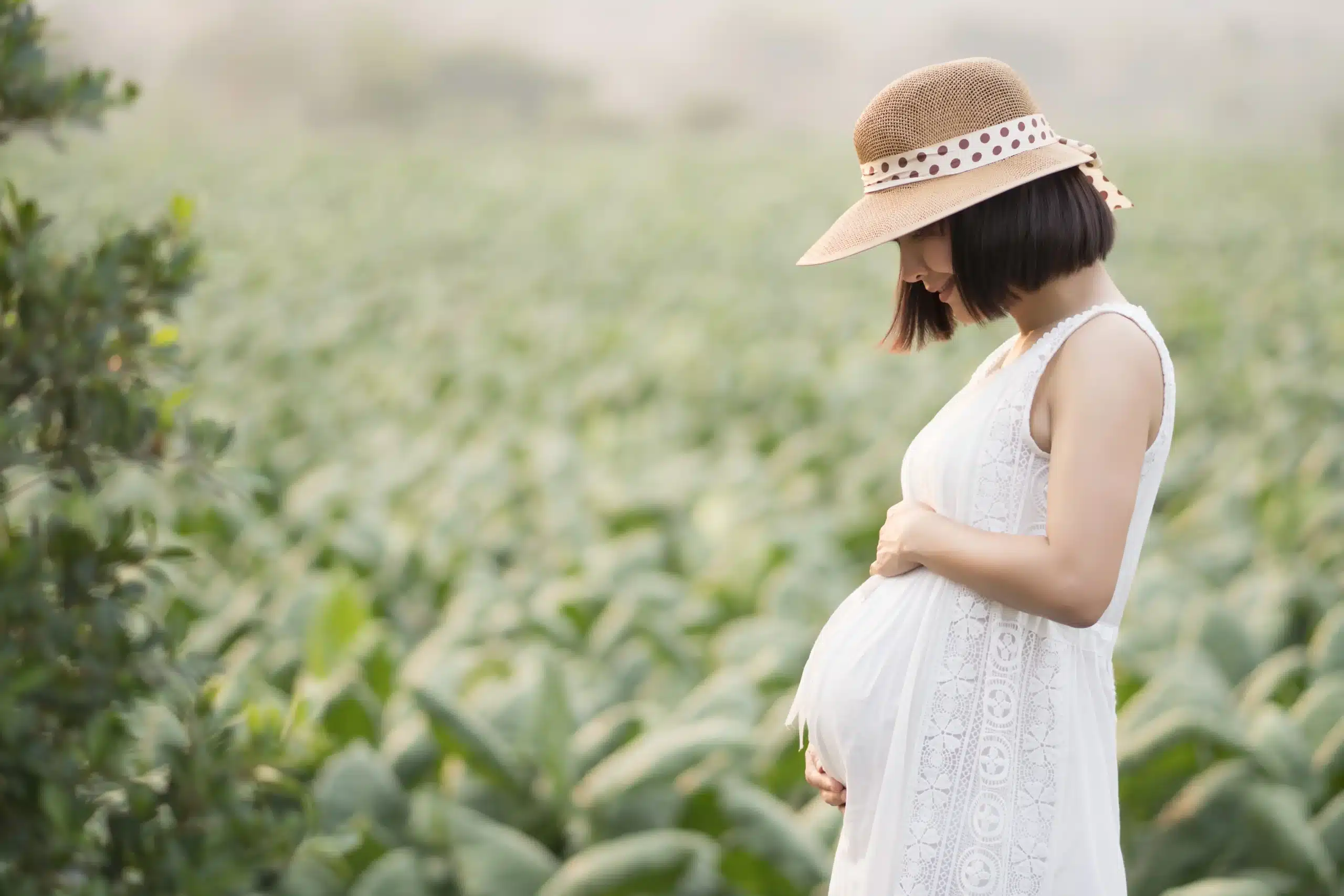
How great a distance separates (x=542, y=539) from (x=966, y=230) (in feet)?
12.9

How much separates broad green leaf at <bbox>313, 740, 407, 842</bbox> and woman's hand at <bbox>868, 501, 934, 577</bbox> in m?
1.67

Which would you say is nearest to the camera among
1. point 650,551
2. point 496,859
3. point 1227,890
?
point 1227,890

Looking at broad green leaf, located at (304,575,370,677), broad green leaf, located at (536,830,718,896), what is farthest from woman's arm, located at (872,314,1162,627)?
broad green leaf, located at (304,575,370,677)

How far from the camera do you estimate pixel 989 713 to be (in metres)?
1.53

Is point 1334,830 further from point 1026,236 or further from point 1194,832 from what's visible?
point 1026,236

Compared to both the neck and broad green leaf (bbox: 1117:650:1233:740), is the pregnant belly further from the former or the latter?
broad green leaf (bbox: 1117:650:1233:740)

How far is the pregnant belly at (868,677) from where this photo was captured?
1.56 meters

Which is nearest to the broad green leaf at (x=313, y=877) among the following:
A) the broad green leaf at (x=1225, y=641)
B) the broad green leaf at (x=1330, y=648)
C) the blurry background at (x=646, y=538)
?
the blurry background at (x=646, y=538)

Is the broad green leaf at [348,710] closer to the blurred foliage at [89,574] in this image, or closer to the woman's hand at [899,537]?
the blurred foliage at [89,574]

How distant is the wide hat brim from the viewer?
146 cm

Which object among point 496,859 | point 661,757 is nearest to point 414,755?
point 496,859

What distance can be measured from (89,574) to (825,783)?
3.93 ft

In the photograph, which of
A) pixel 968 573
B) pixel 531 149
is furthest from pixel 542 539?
pixel 531 149

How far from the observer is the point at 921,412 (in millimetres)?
6812
